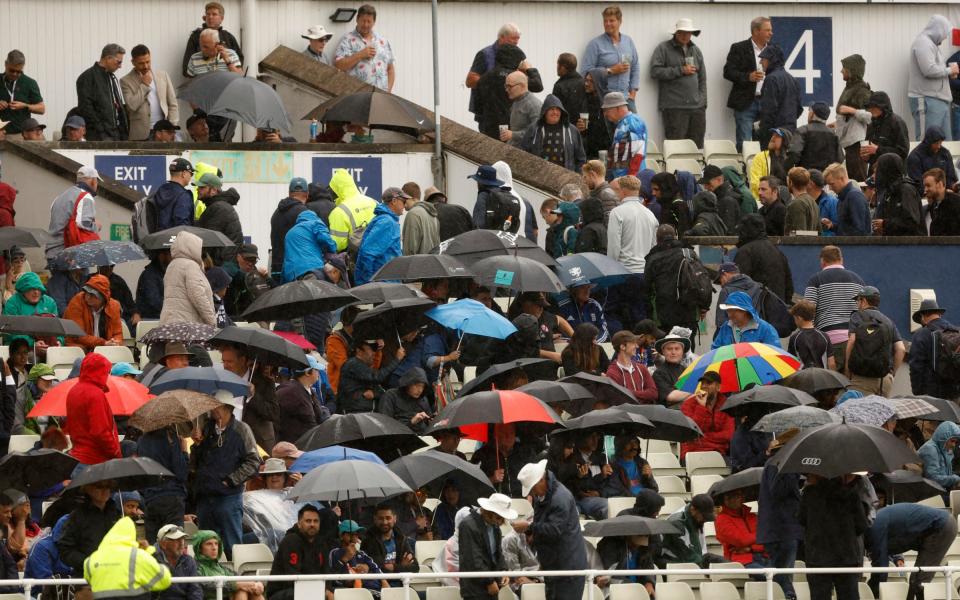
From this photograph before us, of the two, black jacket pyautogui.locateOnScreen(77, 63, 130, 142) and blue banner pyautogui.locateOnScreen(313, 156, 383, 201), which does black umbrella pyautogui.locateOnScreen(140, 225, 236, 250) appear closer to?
blue banner pyautogui.locateOnScreen(313, 156, 383, 201)

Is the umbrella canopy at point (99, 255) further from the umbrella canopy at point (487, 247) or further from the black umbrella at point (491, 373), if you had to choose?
the black umbrella at point (491, 373)

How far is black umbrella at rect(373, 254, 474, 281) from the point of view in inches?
858

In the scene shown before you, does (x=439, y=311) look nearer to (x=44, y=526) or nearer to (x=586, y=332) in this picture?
(x=586, y=332)

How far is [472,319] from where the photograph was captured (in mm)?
20688

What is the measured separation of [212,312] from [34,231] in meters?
3.33

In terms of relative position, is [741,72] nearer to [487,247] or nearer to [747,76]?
[747,76]

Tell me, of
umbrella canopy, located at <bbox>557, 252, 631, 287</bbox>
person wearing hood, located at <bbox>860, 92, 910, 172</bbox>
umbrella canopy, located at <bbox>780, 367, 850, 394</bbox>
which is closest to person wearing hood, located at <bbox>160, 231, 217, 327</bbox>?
umbrella canopy, located at <bbox>557, 252, 631, 287</bbox>

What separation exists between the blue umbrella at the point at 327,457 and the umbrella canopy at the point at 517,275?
159 inches

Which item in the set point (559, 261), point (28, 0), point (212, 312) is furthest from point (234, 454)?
point (28, 0)

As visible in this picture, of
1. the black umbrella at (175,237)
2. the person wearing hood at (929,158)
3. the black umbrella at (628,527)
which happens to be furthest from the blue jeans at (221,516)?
the person wearing hood at (929,158)

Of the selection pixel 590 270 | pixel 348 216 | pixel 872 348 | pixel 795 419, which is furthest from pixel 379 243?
pixel 795 419

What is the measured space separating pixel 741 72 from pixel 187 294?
38.4 ft

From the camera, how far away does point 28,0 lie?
98.8ft

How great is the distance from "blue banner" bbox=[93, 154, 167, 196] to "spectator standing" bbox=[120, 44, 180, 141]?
2.12 ft
